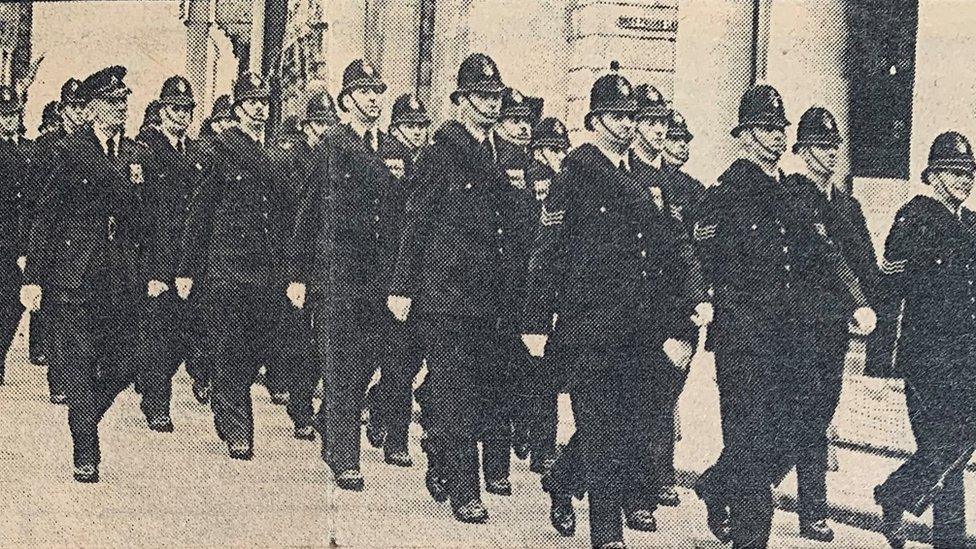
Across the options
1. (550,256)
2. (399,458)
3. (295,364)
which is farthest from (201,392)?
(550,256)

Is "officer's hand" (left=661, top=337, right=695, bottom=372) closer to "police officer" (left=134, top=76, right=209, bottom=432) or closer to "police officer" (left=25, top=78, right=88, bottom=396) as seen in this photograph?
"police officer" (left=134, top=76, right=209, bottom=432)

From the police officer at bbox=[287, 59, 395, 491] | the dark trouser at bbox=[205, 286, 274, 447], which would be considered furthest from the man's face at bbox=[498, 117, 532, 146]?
the dark trouser at bbox=[205, 286, 274, 447]

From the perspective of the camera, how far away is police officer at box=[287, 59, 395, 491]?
118 inches

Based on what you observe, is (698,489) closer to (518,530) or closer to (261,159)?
(518,530)

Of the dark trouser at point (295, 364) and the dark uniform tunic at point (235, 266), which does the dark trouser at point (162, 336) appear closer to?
the dark uniform tunic at point (235, 266)

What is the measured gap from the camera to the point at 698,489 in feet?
9.83

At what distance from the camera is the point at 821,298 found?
2.94 metres

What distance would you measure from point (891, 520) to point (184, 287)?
223 centimetres

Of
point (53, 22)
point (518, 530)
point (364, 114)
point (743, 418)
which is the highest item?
point (53, 22)

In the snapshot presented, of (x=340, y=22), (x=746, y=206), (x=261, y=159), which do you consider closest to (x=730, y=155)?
(x=746, y=206)

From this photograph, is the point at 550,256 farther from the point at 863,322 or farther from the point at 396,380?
the point at 863,322

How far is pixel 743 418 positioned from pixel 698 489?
0.25 m

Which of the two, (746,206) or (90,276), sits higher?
(746,206)

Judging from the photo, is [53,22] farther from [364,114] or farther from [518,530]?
[518,530]
